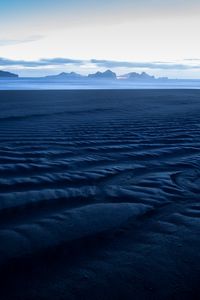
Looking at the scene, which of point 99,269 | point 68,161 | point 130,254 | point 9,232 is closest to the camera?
point 99,269

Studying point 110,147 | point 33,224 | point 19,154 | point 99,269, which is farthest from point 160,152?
point 99,269

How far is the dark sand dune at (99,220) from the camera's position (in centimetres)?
243

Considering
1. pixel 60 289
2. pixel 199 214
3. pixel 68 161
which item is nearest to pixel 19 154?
pixel 68 161

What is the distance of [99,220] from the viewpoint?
11.3 ft

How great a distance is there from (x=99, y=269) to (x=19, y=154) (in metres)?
3.78

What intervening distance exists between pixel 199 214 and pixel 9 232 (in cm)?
194

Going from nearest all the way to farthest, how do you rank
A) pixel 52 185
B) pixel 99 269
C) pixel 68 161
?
pixel 99 269 → pixel 52 185 → pixel 68 161

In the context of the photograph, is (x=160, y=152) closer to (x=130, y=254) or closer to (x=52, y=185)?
(x=52, y=185)

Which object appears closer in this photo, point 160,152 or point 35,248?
point 35,248

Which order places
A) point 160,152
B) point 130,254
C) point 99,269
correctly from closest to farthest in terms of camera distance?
point 99,269, point 130,254, point 160,152

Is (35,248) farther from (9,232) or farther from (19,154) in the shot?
(19,154)

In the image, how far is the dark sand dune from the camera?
7.97 ft

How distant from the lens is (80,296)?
229 cm

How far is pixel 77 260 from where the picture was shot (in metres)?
2.68
